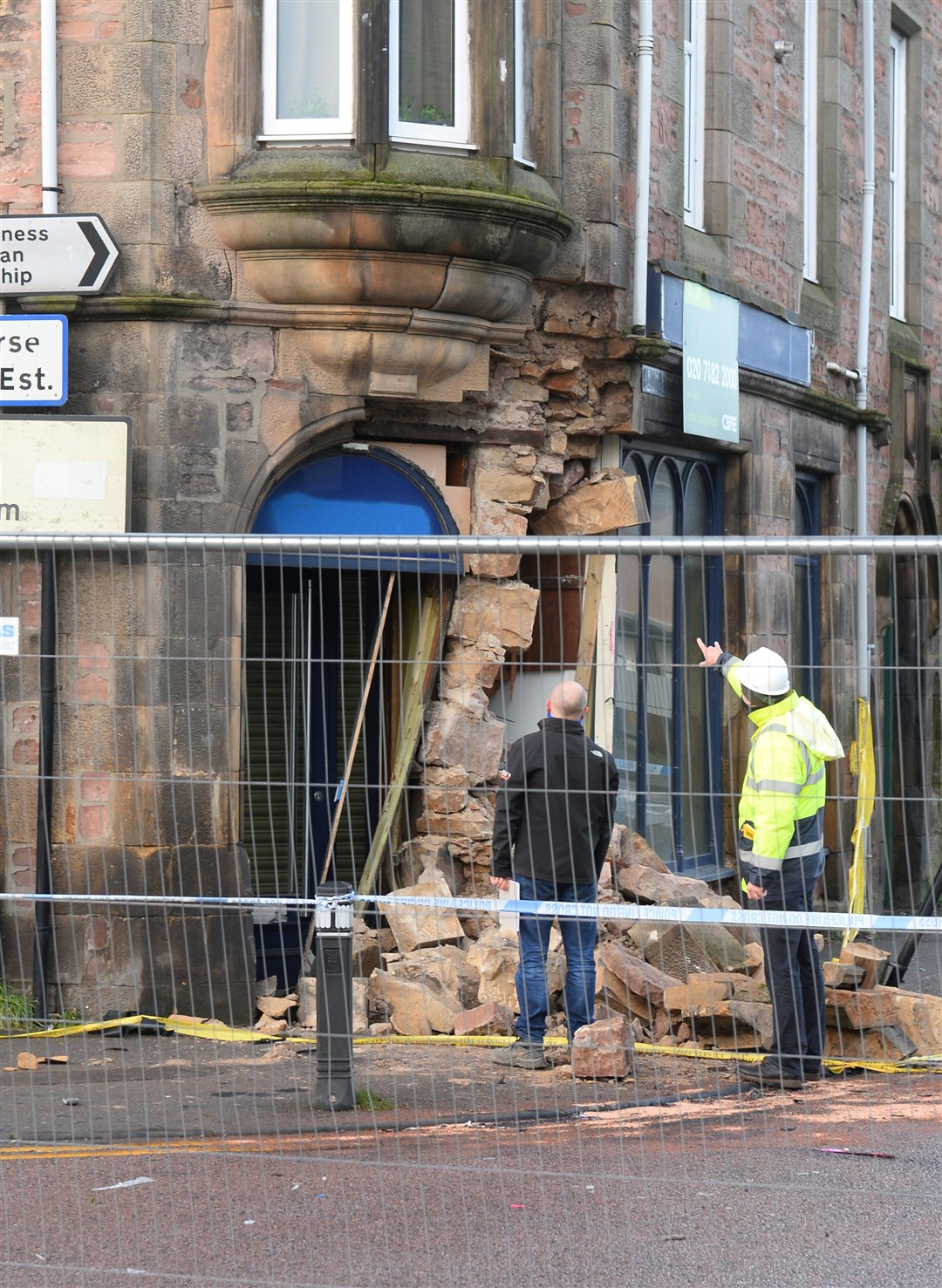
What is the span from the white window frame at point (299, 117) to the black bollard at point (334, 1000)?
444cm

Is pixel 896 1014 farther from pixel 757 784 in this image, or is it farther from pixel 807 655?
pixel 757 784

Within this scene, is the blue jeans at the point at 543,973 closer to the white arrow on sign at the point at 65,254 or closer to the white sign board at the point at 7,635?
the white sign board at the point at 7,635

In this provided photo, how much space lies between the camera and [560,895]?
311 inches

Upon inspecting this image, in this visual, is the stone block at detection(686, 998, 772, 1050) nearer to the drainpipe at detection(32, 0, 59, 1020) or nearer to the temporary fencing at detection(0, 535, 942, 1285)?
the temporary fencing at detection(0, 535, 942, 1285)

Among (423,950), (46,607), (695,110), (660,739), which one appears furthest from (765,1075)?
(695,110)

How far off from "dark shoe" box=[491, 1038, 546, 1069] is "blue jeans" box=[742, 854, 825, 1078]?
0.99 metres

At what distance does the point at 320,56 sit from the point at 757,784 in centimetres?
520

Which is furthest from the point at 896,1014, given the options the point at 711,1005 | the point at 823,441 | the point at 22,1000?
the point at 823,441

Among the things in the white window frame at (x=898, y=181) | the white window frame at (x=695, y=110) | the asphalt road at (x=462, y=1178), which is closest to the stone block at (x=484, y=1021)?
the asphalt road at (x=462, y=1178)

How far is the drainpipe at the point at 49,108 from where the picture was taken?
390 inches

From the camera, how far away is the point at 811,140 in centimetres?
1558

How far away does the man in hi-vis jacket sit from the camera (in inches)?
242

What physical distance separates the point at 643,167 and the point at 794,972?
6.23 m

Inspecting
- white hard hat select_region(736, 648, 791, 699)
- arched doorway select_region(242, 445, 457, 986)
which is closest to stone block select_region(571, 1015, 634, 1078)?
arched doorway select_region(242, 445, 457, 986)
